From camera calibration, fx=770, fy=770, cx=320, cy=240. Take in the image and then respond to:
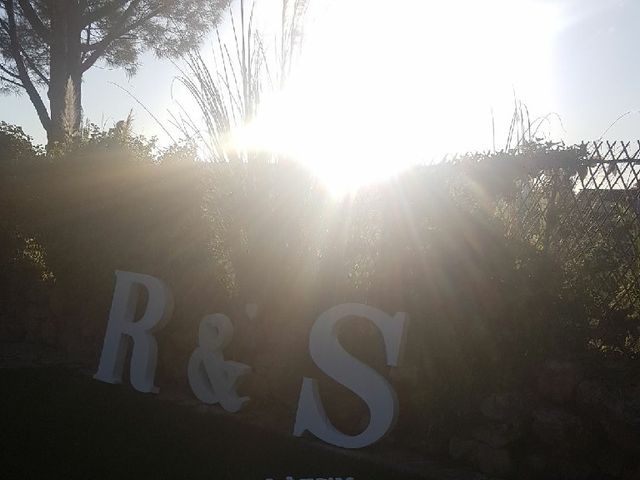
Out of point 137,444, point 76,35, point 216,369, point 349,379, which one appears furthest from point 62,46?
point 349,379

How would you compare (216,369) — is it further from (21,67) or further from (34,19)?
(21,67)

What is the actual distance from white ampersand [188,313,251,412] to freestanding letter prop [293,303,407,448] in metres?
0.50

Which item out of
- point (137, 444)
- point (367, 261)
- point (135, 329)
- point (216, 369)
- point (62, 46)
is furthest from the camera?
point (62, 46)

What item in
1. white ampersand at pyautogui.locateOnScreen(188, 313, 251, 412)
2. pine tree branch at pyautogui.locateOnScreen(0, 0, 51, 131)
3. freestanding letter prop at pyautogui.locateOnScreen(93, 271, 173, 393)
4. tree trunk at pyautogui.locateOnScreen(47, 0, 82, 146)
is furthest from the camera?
pine tree branch at pyautogui.locateOnScreen(0, 0, 51, 131)

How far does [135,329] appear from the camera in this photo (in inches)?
193

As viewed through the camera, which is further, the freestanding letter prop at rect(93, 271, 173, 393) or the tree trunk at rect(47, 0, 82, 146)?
the tree trunk at rect(47, 0, 82, 146)

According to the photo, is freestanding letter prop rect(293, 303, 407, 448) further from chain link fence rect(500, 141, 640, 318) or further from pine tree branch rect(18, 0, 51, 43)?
pine tree branch rect(18, 0, 51, 43)

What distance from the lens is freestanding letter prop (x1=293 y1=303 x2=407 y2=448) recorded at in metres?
3.75

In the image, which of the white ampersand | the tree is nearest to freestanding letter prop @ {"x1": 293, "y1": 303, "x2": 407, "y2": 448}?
the white ampersand

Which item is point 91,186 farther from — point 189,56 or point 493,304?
point 493,304

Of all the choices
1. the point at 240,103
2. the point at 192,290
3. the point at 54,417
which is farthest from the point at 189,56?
the point at 54,417

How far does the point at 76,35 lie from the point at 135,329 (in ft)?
27.0

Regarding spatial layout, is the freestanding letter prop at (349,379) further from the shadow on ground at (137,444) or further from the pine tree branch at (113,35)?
the pine tree branch at (113,35)

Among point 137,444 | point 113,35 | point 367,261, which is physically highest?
point 113,35
